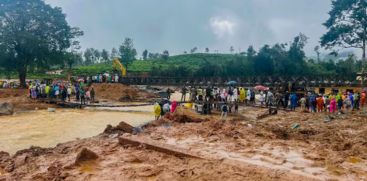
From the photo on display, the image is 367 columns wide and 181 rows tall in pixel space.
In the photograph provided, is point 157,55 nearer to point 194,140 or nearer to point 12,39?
point 12,39

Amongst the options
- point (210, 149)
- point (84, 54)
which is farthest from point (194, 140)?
point (84, 54)

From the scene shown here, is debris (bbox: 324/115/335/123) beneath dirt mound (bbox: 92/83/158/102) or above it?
beneath

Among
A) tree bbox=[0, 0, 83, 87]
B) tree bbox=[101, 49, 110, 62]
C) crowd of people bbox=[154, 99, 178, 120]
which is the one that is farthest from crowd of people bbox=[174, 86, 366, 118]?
tree bbox=[101, 49, 110, 62]

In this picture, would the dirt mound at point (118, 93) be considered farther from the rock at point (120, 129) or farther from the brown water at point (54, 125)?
the rock at point (120, 129)

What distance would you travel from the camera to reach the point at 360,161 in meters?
10.5

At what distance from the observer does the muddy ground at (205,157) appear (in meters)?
9.05

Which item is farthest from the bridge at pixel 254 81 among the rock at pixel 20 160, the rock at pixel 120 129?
the rock at pixel 20 160

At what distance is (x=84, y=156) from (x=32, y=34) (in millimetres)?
35778

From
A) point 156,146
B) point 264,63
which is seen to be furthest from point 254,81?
point 156,146

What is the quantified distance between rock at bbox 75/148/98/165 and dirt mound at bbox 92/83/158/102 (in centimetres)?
2919

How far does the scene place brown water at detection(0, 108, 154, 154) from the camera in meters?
17.6

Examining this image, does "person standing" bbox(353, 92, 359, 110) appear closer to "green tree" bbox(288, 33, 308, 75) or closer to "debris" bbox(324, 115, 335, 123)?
"debris" bbox(324, 115, 335, 123)

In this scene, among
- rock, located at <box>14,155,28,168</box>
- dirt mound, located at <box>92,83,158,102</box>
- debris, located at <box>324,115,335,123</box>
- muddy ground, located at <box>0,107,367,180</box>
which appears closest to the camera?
muddy ground, located at <box>0,107,367,180</box>

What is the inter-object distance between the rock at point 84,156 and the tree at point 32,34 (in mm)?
34565
